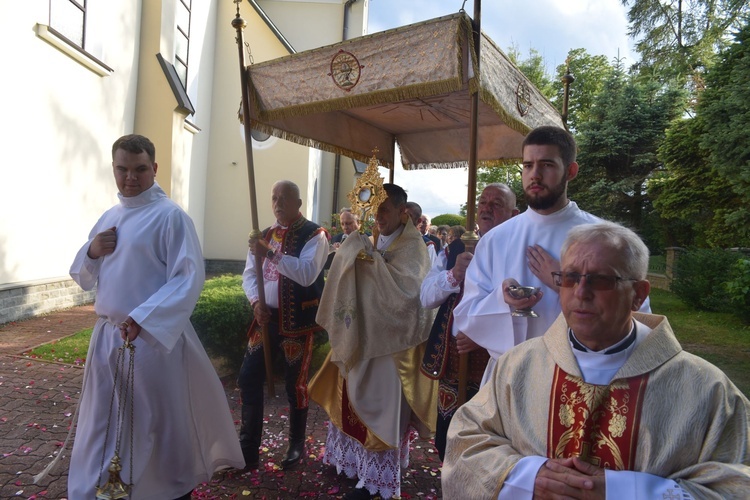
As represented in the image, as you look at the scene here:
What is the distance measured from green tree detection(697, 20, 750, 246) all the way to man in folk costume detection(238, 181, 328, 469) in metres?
8.48

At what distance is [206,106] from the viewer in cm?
1491

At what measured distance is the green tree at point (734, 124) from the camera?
9.14 m

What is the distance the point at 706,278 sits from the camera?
12078 millimetres

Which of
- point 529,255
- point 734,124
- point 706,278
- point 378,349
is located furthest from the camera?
point 706,278

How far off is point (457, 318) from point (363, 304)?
3.23 feet

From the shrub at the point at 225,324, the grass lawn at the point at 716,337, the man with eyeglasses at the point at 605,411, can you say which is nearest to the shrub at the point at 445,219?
the grass lawn at the point at 716,337

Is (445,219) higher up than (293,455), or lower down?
higher up

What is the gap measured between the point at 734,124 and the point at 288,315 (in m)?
9.24

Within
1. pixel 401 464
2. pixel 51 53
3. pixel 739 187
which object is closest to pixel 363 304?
pixel 401 464

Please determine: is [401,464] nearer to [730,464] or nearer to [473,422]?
[473,422]

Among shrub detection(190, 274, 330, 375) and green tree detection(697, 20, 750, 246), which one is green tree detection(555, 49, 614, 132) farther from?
shrub detection(190, 274, 330, 375)

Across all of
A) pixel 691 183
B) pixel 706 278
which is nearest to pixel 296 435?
pixel 706 278

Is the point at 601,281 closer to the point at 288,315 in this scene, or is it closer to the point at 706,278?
the point at 288,315

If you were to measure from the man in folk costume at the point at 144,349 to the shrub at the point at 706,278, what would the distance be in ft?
39.2
